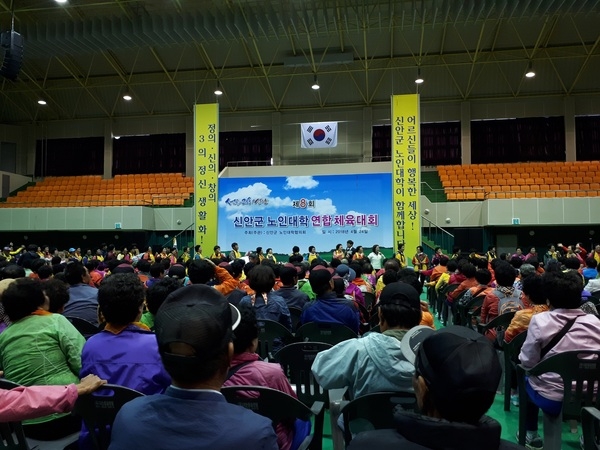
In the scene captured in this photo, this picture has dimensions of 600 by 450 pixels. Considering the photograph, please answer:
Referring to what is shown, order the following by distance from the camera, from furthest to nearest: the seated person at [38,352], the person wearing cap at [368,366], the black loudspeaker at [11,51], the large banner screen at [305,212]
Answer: the large banner screen at [305,212] < the black loudspeaker at [11,51] < the seated person at [38,352] < the person wearing cap at [368,366]

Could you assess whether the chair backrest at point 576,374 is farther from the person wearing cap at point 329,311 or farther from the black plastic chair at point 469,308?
the black plastic chair at point 469,308

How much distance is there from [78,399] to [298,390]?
58.8 inches

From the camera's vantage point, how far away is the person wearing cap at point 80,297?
13.6 ft

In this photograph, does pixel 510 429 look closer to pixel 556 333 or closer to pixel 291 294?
pixel 556 333

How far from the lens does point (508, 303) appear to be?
4277 mm

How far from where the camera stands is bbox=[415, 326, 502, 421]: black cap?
1118mm

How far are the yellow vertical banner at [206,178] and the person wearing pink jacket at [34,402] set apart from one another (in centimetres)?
1234

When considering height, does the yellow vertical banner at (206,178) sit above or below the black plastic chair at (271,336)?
above

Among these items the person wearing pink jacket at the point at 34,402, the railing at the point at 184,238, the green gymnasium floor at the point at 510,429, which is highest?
the railing at the point at 184,238

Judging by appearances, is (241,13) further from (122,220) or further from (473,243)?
(473,243)

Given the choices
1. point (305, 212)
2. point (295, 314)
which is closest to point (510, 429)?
point (295, 314)

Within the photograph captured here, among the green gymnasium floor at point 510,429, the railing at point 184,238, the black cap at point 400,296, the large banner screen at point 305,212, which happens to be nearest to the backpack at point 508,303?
the green gymnasium floor at point 510,429

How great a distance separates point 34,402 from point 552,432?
9.23ft

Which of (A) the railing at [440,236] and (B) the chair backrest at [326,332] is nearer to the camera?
(B) the chair backrest at [326,332]
